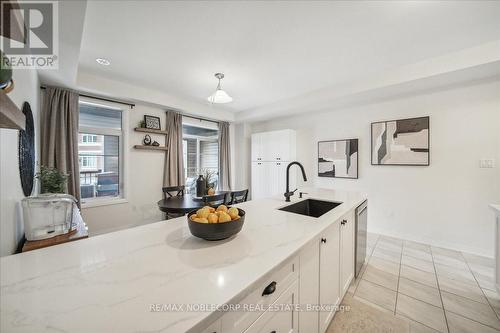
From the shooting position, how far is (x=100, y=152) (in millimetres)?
3262

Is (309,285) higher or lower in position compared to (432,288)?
higher

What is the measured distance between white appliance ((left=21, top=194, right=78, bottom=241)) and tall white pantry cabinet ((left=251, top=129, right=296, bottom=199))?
354 centimetres

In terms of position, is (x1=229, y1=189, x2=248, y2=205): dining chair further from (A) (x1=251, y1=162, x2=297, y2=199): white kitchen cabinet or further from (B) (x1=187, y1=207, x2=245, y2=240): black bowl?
(B) (x1=187, y1=207, x2=245, y2=240): black bowl

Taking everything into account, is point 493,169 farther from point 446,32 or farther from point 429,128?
point 446,32

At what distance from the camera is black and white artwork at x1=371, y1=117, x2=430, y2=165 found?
9.75 feet

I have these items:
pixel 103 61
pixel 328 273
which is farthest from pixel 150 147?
pixel 328 273

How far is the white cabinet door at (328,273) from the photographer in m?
1.27

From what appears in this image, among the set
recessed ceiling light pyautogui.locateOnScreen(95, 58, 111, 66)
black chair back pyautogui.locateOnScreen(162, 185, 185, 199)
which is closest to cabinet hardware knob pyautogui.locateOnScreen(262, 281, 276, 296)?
black chair back pyautogui.locateOnScreen(162, 185, 185, 199)

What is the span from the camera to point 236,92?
3490 mm

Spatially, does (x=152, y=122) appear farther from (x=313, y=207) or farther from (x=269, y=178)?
(x=313, y=207)

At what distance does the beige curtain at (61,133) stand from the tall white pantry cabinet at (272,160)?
132 inches

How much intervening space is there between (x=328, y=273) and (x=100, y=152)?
373 centimetres

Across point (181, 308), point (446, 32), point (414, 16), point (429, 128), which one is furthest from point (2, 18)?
point (429, 128)

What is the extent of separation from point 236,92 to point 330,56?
168 cm
